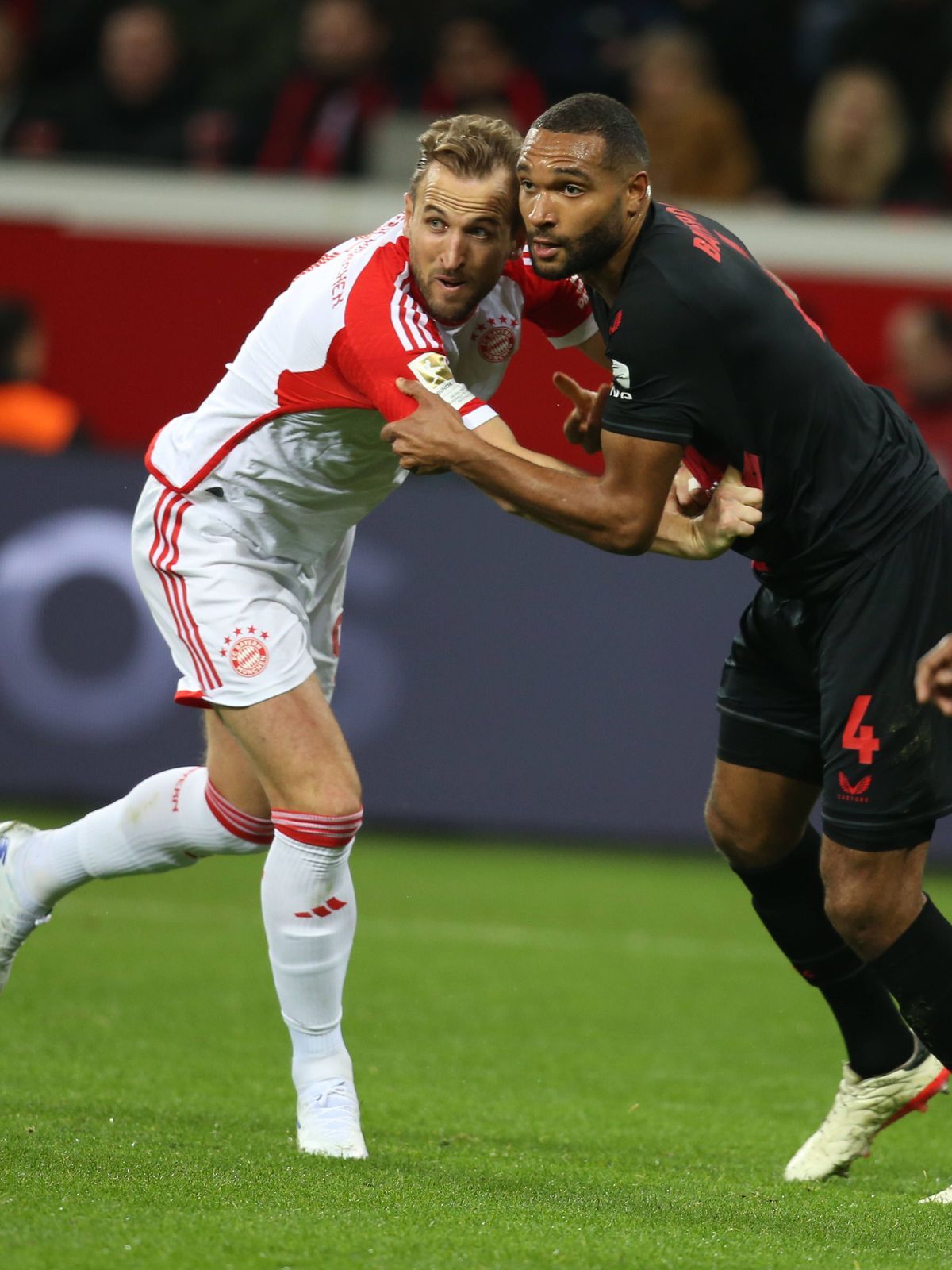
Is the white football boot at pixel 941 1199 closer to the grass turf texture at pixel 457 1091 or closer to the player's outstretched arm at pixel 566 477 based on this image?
the grass turf texture at pixel 457 1091

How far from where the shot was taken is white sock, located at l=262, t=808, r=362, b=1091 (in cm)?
438

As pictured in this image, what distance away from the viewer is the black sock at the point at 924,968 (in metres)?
4.12

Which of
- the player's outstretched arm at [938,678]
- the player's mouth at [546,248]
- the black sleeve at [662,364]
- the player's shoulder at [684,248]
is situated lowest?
the player's outstretched arm at [938,678]

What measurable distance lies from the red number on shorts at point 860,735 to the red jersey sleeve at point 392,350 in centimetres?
100

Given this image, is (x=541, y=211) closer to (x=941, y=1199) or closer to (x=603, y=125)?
(x=603, y=125)

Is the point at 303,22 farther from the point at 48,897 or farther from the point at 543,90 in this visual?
the point at 48,897

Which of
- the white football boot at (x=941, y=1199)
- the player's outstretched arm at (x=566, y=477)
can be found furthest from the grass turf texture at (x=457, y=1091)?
the player's outstretched arm at (x=566, y=477)

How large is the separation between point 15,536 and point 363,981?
385cm

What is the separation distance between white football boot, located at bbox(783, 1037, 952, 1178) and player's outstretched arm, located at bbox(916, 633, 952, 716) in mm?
1348

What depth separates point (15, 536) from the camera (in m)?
9.70

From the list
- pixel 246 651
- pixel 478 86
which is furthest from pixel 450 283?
pixel 478 86

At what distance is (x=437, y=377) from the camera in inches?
→ 159

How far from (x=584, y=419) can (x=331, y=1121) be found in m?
1.75

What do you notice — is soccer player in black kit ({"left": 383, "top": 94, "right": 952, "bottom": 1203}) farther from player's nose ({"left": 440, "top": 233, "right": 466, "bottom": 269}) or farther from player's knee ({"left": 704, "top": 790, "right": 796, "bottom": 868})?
player's knee ({"left": 704, "top": 790, "right": 796, "bottom": 868})
